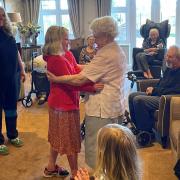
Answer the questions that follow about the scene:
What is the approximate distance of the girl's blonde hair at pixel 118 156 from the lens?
4.52ft

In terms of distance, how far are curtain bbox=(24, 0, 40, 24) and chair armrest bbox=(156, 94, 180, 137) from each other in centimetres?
623

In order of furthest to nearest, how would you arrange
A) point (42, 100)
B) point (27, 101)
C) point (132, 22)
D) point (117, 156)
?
point (132, 22) → point (42, 100) → point (27, 101) → point (117, 156)

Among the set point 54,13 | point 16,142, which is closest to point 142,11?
point 54,13

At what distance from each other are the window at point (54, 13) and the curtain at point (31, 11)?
261mm

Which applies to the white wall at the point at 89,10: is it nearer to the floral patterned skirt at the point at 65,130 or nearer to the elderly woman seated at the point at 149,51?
the elderly woman seated at the point at 149,51

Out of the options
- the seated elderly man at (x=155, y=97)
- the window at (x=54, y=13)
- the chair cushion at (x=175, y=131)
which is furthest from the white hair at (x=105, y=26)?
the window at (x=54, y=13)

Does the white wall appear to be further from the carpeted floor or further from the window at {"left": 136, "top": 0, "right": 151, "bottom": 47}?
Result: the carpeted floor

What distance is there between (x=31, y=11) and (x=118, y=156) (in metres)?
7.84

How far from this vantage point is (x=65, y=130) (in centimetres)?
255

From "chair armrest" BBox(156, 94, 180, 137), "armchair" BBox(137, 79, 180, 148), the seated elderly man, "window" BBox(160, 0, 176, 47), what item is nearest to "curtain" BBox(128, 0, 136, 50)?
"window" BBox(160, 0, 176, 47)

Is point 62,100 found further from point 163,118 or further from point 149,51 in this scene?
point 149,51

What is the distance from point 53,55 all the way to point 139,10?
249 inches

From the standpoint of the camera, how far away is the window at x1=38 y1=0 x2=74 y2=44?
883 centimetres

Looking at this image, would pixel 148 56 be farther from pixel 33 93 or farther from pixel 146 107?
pixel 146 107
